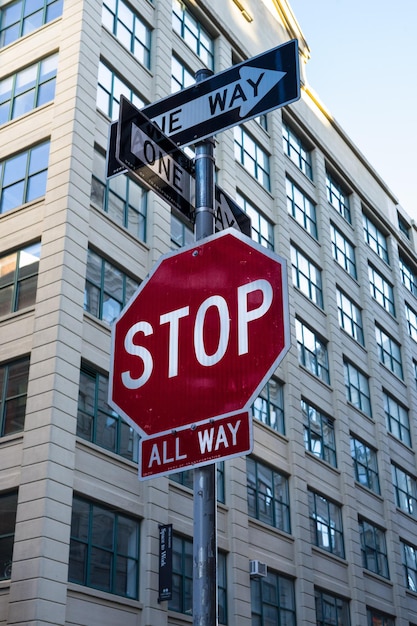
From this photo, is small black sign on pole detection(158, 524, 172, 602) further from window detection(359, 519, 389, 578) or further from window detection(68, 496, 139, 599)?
window detection(359, 519, 389, 578)

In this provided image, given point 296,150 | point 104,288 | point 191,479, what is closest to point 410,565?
point 191,479

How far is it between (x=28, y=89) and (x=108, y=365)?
33.0 ft

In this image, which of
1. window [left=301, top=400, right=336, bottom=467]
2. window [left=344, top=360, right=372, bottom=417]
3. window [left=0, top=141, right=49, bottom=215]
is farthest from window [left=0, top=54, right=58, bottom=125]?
window [left=344, top=360, right=372, bottom=417]

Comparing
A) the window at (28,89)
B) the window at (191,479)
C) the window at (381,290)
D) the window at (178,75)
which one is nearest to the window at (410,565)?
the window at (381,290)

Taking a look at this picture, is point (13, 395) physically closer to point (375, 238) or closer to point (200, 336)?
point (200, 336)

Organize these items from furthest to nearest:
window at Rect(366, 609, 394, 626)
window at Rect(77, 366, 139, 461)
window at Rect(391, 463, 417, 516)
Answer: window at Rect(391, 463, 417, 516)
window at Rect(366, 609, 394, 626)
window at Rect(77, 366, 139, 461)

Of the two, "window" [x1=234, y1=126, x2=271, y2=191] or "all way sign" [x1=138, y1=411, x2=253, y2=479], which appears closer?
"all way sign" [x1=138, y1=411, x2=253, y2=479]

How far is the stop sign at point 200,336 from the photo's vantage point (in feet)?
15.9

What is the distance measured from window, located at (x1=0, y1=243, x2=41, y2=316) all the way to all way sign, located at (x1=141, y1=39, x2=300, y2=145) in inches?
685

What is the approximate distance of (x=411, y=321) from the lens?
49938 millimetres

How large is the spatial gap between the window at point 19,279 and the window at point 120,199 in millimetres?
2452

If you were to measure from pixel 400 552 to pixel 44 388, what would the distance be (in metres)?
22.6

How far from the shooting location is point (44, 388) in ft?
70.4

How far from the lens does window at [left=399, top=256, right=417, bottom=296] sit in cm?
5111
